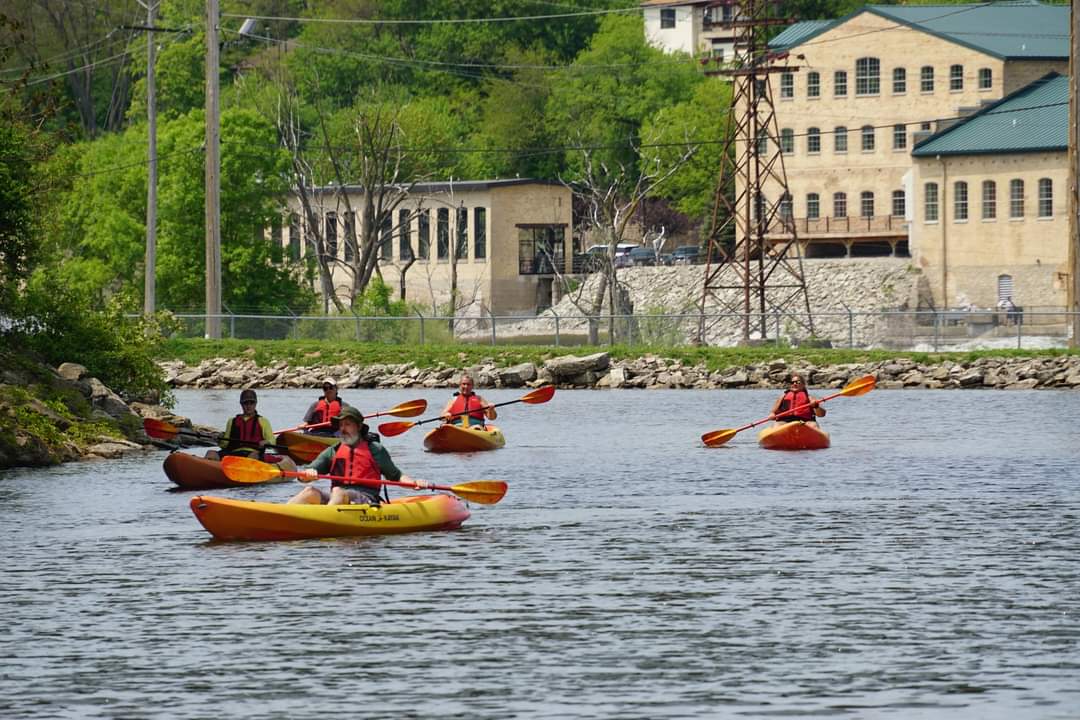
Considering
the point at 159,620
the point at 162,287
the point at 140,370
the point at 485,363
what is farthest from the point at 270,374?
the point at 159,620

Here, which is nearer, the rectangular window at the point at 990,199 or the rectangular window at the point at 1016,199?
the rectangular window at the point at 1016,199

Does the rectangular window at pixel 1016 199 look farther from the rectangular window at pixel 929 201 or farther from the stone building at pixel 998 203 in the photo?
the rectangular window at pixel 929 201

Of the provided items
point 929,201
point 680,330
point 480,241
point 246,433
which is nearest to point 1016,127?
point 929,201

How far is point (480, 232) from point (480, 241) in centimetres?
43

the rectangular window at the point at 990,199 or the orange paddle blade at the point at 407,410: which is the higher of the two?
the rectangular window at the point at 990,199

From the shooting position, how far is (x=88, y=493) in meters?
29.2

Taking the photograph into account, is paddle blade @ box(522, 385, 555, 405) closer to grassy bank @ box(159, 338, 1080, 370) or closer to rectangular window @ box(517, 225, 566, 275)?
grassy bank @ box(159, 338, 1080, 370)

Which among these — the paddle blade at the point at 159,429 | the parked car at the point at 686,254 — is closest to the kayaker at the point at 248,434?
the paddle blade at the point at 159,429

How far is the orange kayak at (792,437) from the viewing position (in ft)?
119

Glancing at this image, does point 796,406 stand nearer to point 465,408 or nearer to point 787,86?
point 465,408

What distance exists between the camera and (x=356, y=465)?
23.4 m

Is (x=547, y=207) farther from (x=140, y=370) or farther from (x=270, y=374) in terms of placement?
(x=140, y=370)

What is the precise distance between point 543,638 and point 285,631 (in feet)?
7.64

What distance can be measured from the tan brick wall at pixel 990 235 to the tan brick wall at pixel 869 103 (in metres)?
6.78
